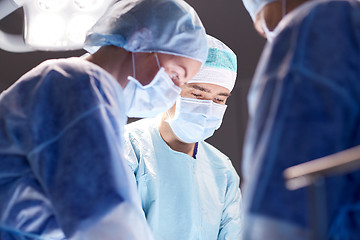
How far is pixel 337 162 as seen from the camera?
2.29 feet

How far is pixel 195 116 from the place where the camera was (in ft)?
7.86

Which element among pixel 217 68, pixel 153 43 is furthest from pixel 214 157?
pixel 153 43

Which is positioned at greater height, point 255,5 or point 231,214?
point 255,5

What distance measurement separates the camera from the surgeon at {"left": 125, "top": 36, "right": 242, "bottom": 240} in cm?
227

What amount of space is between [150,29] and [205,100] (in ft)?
2.73

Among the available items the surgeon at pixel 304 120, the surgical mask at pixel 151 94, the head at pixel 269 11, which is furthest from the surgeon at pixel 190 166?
the surgeon at pixel 304 120

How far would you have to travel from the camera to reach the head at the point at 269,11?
126 cm

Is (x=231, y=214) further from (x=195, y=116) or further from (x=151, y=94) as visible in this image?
(x=151, y=94)

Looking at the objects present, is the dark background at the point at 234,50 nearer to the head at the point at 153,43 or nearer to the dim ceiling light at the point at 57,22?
the dim ceiling light at the point at 57,22

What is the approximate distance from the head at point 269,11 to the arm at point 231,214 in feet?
4.37

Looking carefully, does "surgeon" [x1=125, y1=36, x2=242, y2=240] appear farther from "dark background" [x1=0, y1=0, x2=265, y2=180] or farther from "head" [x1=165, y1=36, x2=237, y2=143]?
"dark background" [x1=0, y1=0, x2=265, y2=180]

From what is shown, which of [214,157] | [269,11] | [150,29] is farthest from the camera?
[214,157]

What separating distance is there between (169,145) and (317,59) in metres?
1.66

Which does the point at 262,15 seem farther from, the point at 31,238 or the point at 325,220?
the point at 31,238
